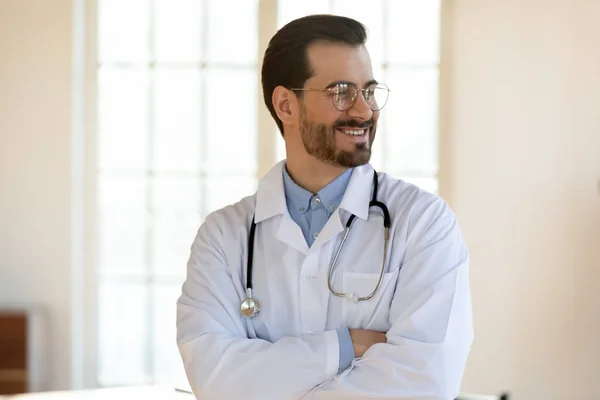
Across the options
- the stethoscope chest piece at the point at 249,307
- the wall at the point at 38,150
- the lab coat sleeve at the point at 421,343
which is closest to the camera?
the lab coat sleeve at the point at 421,343

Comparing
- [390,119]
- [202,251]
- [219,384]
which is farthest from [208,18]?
[219,384]

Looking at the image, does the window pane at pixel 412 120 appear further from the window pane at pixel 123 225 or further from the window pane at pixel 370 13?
the window pane at pixel 123 225

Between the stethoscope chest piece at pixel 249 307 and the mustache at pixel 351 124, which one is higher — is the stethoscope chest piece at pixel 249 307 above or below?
below

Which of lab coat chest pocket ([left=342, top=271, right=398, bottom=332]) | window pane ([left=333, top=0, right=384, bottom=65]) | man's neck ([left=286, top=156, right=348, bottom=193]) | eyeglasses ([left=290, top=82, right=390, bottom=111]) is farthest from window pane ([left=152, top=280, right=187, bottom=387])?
eyeglasses ([left=290, top=82, right=390, bottom=111])

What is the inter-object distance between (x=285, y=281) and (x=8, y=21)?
107 inches

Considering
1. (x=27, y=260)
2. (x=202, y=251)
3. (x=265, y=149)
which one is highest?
(x=265, y=149)

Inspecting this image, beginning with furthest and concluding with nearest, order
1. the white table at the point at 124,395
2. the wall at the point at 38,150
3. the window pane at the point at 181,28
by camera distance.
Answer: the window pane at the point at 181,28 < the wall at the point at 38,150 < the white table at the point at 124,395

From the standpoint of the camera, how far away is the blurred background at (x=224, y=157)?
A: 3889 millimetres

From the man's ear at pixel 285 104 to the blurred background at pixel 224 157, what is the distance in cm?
212

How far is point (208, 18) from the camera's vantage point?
417cm

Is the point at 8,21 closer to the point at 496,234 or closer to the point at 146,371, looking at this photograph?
the point at 146,371

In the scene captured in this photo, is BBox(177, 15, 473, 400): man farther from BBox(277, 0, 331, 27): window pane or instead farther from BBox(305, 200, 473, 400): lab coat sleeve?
BBox(277, 0, 331, 27): window pane

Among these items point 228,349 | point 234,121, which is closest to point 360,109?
point 228,349

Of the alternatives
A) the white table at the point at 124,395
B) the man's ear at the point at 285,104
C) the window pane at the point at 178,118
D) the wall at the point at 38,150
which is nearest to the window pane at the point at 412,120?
the window pane at the point at 178,118
